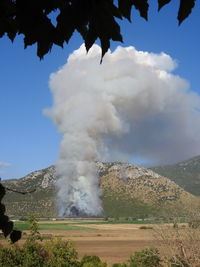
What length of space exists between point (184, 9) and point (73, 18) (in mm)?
445

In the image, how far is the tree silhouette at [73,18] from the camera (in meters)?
1.63

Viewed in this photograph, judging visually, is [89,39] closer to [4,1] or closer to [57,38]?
[57,38]

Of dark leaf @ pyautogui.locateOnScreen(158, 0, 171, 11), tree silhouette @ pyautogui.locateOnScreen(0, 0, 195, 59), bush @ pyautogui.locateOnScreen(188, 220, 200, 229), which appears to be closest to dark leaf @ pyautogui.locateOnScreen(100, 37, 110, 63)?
tree silhouette @ pyautogui.locateOnScreen(0, 0, 195, 59)

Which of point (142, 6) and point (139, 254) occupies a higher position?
point (139, 254)

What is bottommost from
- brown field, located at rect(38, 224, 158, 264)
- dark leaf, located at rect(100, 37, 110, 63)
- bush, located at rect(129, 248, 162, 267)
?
dark leaf, located at rect(100, 37, 110, 63)

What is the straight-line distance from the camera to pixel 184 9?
1648 mm

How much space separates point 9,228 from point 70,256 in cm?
2478

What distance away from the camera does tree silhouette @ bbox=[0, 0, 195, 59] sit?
1.63 m

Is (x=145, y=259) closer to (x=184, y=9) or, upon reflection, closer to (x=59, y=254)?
(x=59, y=254)

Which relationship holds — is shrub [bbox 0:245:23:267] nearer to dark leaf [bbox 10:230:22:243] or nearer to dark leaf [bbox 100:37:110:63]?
dark leaf [bbox 10:230:22:243]

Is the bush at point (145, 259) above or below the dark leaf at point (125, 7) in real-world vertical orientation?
above

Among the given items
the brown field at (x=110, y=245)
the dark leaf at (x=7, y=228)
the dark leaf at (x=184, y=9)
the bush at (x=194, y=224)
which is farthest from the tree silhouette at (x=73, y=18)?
the bush at (x=194, y=224)

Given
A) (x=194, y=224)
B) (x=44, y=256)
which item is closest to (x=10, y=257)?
(x=44, y=256)

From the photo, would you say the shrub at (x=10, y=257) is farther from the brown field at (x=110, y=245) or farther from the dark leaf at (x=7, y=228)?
the dark leaf at (x=7, y=228)
